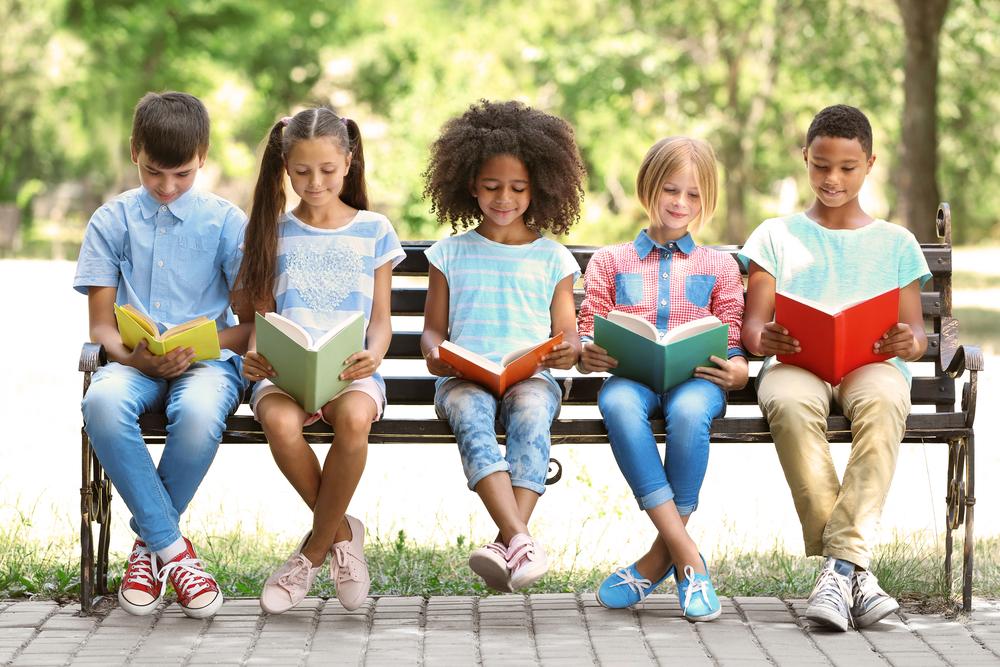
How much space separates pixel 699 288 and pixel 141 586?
6.47 feet

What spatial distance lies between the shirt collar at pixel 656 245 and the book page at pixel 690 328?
0.42 metres

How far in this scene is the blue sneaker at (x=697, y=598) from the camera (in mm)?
4016

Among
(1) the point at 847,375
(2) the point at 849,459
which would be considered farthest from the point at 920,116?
(2) the point at 849,459

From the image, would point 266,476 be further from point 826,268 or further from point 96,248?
point 826,268

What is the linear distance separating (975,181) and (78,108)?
2032cm

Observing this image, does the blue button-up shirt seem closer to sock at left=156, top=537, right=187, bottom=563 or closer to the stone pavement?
sock at left=156, top=537, right=187, bottom=563

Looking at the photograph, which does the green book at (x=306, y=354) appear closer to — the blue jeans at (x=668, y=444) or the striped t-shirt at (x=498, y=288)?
the striped t-shirt at (x=498, y=288)

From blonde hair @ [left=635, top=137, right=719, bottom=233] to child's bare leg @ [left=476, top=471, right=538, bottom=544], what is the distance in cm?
110

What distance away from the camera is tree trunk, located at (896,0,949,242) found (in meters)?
13.6

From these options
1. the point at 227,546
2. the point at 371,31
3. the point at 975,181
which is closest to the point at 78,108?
the point at 371,31

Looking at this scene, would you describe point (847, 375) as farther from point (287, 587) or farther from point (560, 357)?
point (287, 587)

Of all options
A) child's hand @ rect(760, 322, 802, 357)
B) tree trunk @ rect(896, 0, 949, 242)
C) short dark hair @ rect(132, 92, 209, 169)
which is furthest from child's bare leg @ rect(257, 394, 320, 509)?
tree trunk @ rect(896, 0, 949, 242)

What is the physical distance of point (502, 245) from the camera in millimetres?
4477

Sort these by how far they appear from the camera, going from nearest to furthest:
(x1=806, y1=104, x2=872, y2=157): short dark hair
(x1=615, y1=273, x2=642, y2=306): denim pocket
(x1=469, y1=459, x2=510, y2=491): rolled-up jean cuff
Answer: (x1=469, y1=459, x2=510, y2=491): rolled-up jean cuff, (x1=806, y1=104, x2=872, y2=157): short dark hair, (x1=615, y1=273, x2=642, y2=306): denim pocket
